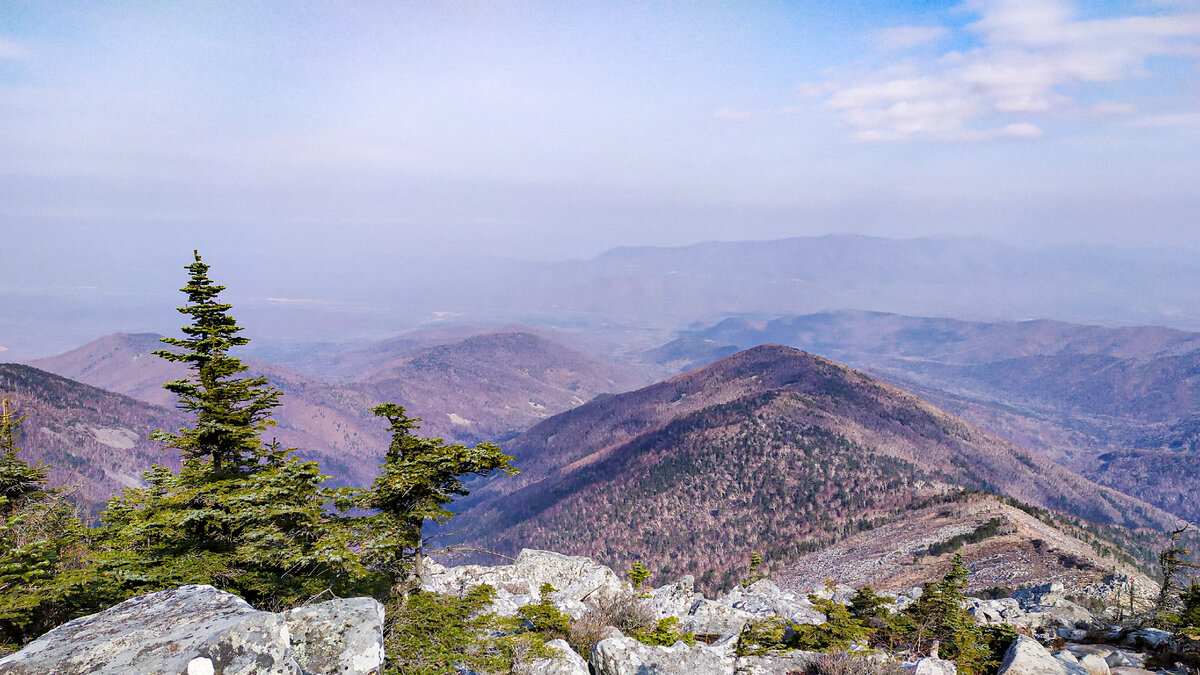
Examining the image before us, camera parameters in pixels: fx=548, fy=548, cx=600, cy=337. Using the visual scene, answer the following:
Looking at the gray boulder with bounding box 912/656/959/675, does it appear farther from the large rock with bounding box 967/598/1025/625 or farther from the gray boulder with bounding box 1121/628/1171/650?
the large rock with bounding box 967/598/1025/625

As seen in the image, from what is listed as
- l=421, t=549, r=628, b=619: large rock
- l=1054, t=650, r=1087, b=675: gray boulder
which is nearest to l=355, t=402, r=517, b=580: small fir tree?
l=421, t=549, r=628, b=619: large rock

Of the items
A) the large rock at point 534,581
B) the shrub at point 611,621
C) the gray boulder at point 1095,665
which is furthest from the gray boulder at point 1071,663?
the large rock at point 534,581

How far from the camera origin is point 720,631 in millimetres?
21766

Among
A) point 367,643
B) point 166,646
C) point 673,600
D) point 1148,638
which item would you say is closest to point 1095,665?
point 1148,638

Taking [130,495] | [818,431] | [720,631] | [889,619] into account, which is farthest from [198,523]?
[818,431]

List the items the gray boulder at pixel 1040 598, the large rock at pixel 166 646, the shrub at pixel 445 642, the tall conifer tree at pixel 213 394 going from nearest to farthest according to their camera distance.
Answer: the large rock at pixel 166 646, the shrub at pixel 445 642, the tall conifer tree at pixel 213 394, the gray boulder at pixel 1040 598

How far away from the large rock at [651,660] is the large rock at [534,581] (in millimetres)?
7155

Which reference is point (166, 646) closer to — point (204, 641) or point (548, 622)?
point (204, 641)

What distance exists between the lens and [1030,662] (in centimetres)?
1418

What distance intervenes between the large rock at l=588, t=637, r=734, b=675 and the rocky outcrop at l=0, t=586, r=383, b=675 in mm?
6394

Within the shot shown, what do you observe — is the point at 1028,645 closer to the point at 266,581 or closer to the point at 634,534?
the point at 266,581

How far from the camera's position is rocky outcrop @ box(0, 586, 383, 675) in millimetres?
8391

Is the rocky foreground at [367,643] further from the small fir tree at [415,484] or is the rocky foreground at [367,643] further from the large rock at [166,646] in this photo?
the small fir tree at [415,484]

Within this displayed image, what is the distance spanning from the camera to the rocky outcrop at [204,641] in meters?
8.39
